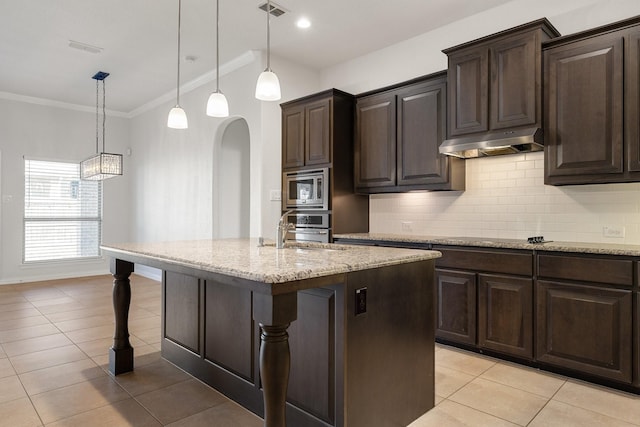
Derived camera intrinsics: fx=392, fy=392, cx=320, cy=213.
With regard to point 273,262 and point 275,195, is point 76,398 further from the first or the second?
point 275,195

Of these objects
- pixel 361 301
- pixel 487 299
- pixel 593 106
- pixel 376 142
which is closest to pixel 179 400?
pixel 361 301

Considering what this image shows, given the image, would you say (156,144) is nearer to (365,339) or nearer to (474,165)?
(474,165)

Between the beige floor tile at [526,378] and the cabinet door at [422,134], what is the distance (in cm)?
168

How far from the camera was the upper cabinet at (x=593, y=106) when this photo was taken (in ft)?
8.79

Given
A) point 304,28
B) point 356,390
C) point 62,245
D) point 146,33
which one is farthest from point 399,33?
point 62,245

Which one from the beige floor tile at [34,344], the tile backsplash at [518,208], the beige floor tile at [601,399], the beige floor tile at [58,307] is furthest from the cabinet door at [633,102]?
the beige floor tile at [58,307]

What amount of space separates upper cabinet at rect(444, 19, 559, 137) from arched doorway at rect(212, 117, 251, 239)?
10.5ft

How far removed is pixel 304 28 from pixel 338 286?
326 cm

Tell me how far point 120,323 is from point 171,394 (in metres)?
0.70

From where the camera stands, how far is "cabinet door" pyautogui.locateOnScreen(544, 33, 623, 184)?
274 centimetres

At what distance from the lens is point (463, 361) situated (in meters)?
3.06

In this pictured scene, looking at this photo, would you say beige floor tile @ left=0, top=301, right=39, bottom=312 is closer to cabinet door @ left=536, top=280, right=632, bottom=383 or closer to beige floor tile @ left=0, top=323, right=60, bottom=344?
beige floor tile @ left=0, top=323, right=60, bottom=344

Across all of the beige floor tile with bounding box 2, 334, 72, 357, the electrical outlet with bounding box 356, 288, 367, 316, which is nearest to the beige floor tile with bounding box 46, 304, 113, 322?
the beige floor tile with bounding box 2, 334, 72, 357

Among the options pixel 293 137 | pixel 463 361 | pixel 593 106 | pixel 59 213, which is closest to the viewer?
pixel 593 106
